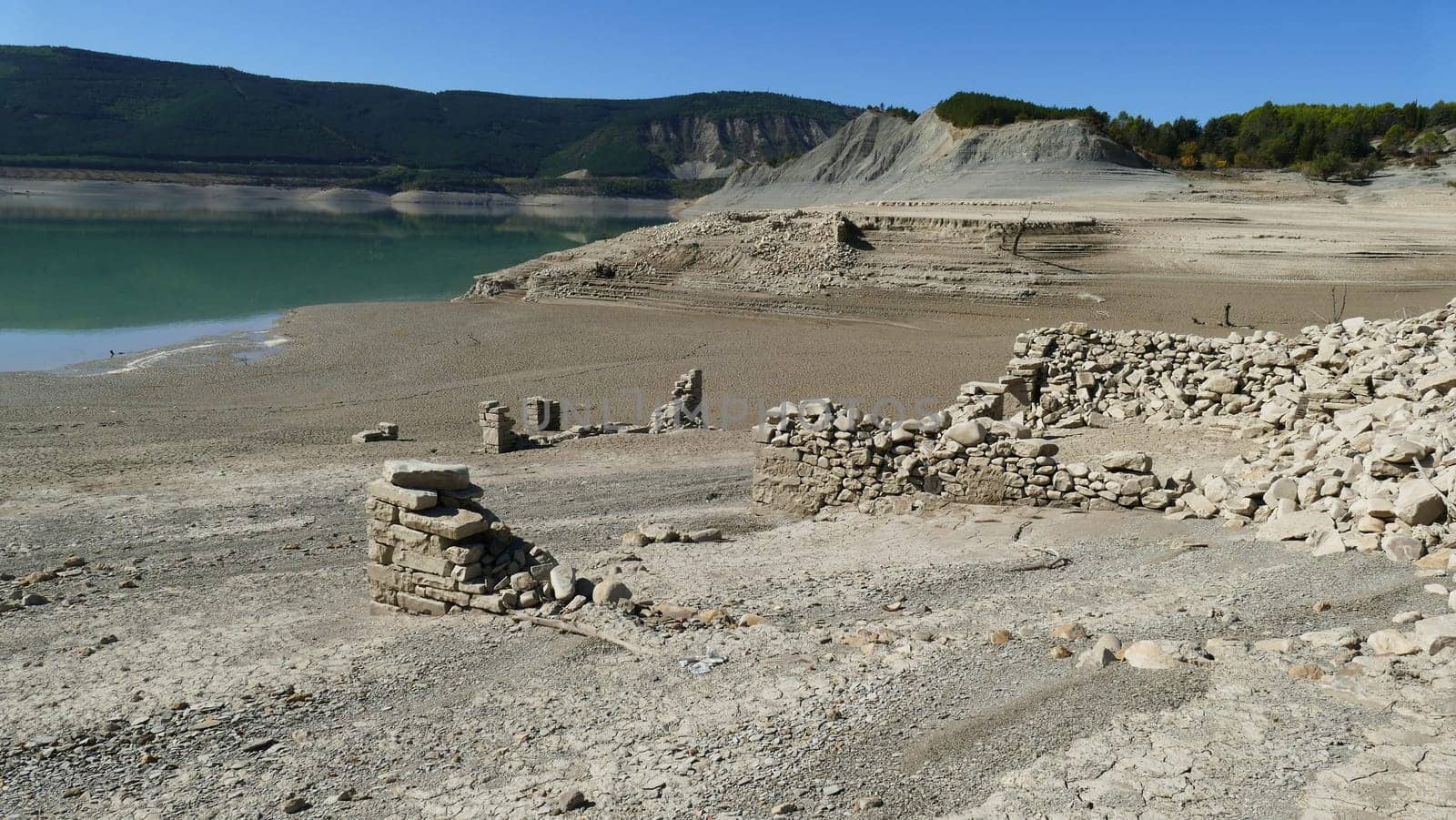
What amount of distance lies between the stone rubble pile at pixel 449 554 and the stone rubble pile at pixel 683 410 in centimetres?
1134

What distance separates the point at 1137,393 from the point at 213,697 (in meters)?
12.5

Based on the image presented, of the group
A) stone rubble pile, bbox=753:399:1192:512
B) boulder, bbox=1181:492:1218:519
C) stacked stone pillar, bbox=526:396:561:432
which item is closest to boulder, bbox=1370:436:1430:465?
boulder, bbox=1181:492:1218:519

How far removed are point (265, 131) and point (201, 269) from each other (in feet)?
383

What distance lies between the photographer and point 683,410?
20.9 metres

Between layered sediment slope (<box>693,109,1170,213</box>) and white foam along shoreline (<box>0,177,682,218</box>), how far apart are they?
31545mm

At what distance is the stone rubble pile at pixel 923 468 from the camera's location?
33.0ft

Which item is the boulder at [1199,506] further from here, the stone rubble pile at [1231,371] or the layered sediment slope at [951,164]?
the layered sediment slope at [951,164]

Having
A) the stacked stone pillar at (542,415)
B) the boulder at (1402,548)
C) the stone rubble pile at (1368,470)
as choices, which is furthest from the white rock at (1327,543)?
the stacked stone pillar at (542,415)

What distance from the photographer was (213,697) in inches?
278

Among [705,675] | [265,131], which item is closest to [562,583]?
[705,675]

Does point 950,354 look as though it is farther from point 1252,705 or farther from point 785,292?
point 1252,705

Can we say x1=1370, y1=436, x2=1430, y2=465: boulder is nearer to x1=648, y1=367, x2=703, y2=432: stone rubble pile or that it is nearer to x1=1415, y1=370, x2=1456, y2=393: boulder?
x1=1415, y1=370, x2=1456, y2=393: boulder

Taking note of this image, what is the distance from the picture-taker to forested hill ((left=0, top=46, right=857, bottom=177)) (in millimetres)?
141750

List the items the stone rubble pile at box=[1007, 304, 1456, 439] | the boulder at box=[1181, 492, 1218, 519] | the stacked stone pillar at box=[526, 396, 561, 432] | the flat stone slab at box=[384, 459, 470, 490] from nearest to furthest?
the flat stone slab at box=[384, 459, 470, 490], the boulder at box=[1181, 492, 1218, 519], the stone rubble pile at box=[1007, 304, 1456, 439], the stacked stone pillar at box=[526, 396, 561, 432]
